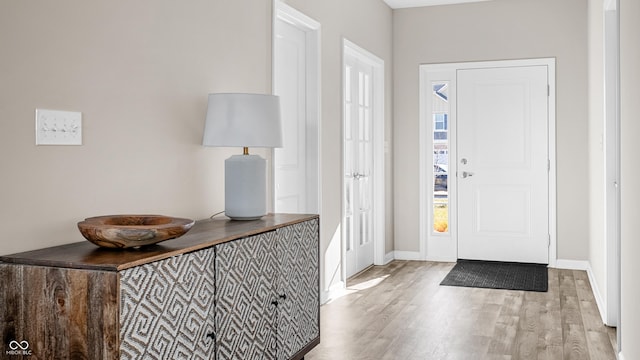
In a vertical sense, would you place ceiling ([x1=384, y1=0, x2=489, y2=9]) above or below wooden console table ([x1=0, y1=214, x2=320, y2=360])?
above

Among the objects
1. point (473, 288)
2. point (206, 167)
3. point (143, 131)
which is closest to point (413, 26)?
point (473, 288)

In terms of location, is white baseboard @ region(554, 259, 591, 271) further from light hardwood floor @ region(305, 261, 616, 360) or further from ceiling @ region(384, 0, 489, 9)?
ceiling @ region(384, 0, 489, 9)

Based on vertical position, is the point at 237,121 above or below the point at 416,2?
below

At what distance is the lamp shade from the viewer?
2799mm

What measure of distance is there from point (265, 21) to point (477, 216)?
351cm

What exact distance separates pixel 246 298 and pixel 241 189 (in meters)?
0.61

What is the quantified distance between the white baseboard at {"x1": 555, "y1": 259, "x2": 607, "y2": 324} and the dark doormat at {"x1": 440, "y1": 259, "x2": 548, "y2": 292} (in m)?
0.17

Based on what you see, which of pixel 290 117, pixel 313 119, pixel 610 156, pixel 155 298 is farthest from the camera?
pixel 313 119

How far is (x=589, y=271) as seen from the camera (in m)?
5.56

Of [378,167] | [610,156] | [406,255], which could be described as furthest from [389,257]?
[610,156]

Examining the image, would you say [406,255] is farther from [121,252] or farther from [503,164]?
[121,252]

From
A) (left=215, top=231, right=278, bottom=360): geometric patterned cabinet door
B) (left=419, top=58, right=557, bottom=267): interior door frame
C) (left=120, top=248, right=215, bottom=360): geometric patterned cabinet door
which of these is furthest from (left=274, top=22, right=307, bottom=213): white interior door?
(left=419, top=58, right=557, bottom=267): interior door frame

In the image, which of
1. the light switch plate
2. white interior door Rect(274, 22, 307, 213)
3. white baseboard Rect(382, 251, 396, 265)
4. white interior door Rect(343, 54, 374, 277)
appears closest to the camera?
the light switch plate

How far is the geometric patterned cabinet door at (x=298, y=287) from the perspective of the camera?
287 cm
